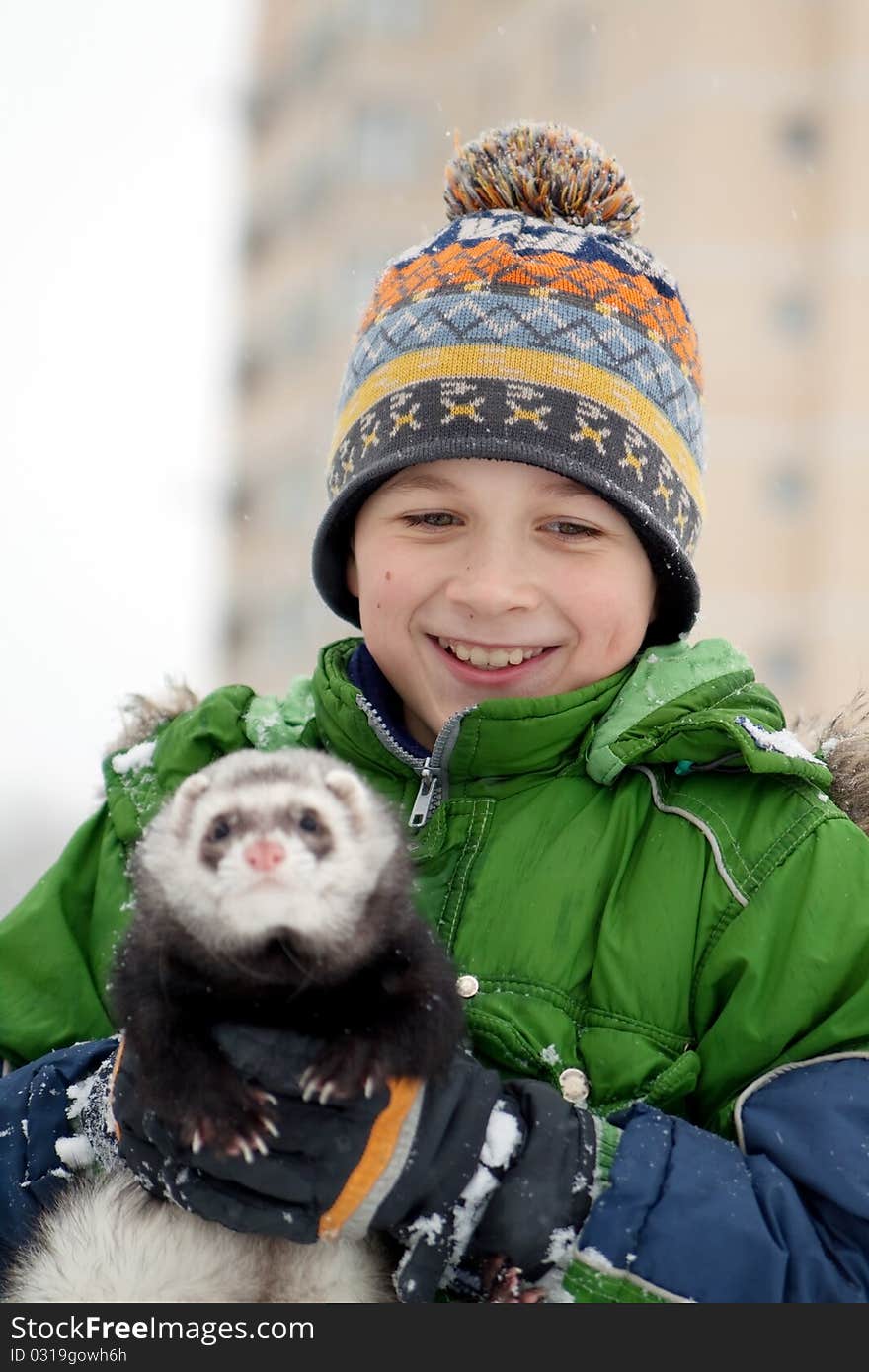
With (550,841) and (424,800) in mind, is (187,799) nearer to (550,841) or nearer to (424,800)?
(424,800)

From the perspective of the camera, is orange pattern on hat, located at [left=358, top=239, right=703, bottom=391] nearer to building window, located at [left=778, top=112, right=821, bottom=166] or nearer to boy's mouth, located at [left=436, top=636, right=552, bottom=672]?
boy's mouth, located at [left=436, top=636, right=552, bottom=672]

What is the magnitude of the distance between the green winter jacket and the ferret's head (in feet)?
1.04

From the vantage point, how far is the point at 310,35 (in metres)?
37.1

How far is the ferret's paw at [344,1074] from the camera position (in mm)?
1899

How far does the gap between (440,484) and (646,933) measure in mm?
906

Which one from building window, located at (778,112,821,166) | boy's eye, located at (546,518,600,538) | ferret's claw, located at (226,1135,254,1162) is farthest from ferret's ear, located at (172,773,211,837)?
building window, located at (778,112,821,166)

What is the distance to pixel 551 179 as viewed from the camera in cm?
282

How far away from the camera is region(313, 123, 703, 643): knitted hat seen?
8.28 feet

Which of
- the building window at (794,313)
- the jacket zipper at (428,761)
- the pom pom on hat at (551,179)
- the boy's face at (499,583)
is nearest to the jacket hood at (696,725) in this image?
the boy's face at (499,583)

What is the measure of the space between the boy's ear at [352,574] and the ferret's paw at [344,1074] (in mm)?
1227

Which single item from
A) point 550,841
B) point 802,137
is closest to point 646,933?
point 550,841

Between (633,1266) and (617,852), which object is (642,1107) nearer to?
(633,1266)

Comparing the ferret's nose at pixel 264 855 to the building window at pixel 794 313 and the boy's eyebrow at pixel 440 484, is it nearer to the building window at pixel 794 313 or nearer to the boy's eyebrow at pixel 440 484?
the boy's eyebrow at pixel 440 484

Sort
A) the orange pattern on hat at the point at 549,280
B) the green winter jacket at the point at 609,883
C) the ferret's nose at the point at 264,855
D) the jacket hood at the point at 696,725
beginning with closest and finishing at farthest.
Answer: the ferret's nose at the point at 264,855
the green winter jacket at the point at 609,883
the jacket hood at the point at 696,725
the orange pattern on hat at the point at 549,280
